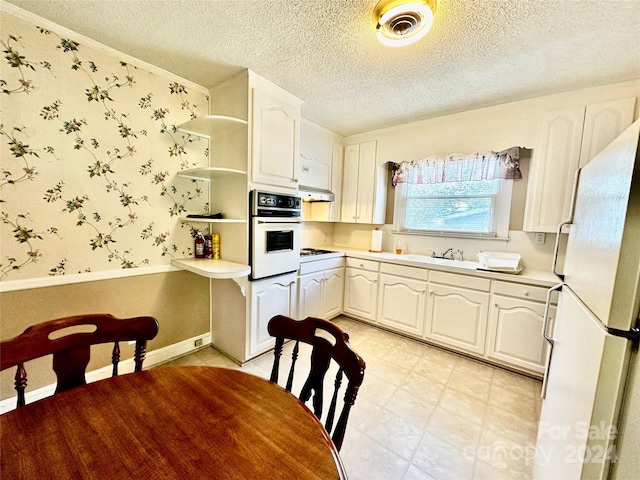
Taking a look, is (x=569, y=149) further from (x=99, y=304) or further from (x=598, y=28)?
(x=99, y=304)

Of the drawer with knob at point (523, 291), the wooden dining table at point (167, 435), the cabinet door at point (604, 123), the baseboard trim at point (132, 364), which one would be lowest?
the baseboard trim at point (132, 364)

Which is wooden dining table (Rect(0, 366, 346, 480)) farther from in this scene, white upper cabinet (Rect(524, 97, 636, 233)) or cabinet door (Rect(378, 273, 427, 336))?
white upper cabinet (Rect(524, 97, 636, 233))

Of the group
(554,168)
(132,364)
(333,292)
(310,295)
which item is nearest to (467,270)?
(554,168)

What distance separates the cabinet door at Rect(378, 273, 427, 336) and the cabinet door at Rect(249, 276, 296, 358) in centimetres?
111

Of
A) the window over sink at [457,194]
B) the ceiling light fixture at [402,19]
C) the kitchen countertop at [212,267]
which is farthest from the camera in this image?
the window over sink at [457,194]

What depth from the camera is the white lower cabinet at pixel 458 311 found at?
7.63 feet

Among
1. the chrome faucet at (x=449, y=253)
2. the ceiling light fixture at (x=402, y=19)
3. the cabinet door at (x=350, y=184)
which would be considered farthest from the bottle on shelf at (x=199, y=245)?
the chrome faucet at (x=449, y=253)

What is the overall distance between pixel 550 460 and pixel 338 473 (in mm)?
1004

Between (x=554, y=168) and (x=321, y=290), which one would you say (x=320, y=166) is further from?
(x=554, y=168)

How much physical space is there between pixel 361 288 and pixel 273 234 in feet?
4.58

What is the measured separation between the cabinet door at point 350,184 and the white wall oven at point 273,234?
1.16m

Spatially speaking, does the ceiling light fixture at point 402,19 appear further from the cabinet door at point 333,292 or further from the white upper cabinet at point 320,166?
the cabinet door at point 333,292

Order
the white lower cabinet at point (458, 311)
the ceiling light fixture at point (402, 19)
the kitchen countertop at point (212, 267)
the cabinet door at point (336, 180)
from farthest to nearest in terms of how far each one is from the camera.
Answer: the cabinet door at point (336, 180)
the white lower cabinet at point (458, 311)
the kitchen countertop at point (212, 267)
the ceiling light fixture at point (402, 19)

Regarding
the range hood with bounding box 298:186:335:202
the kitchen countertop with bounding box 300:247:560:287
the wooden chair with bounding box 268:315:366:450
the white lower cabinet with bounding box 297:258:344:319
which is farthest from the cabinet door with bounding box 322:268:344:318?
the wooden chair with bounding box 268:315:366:450
